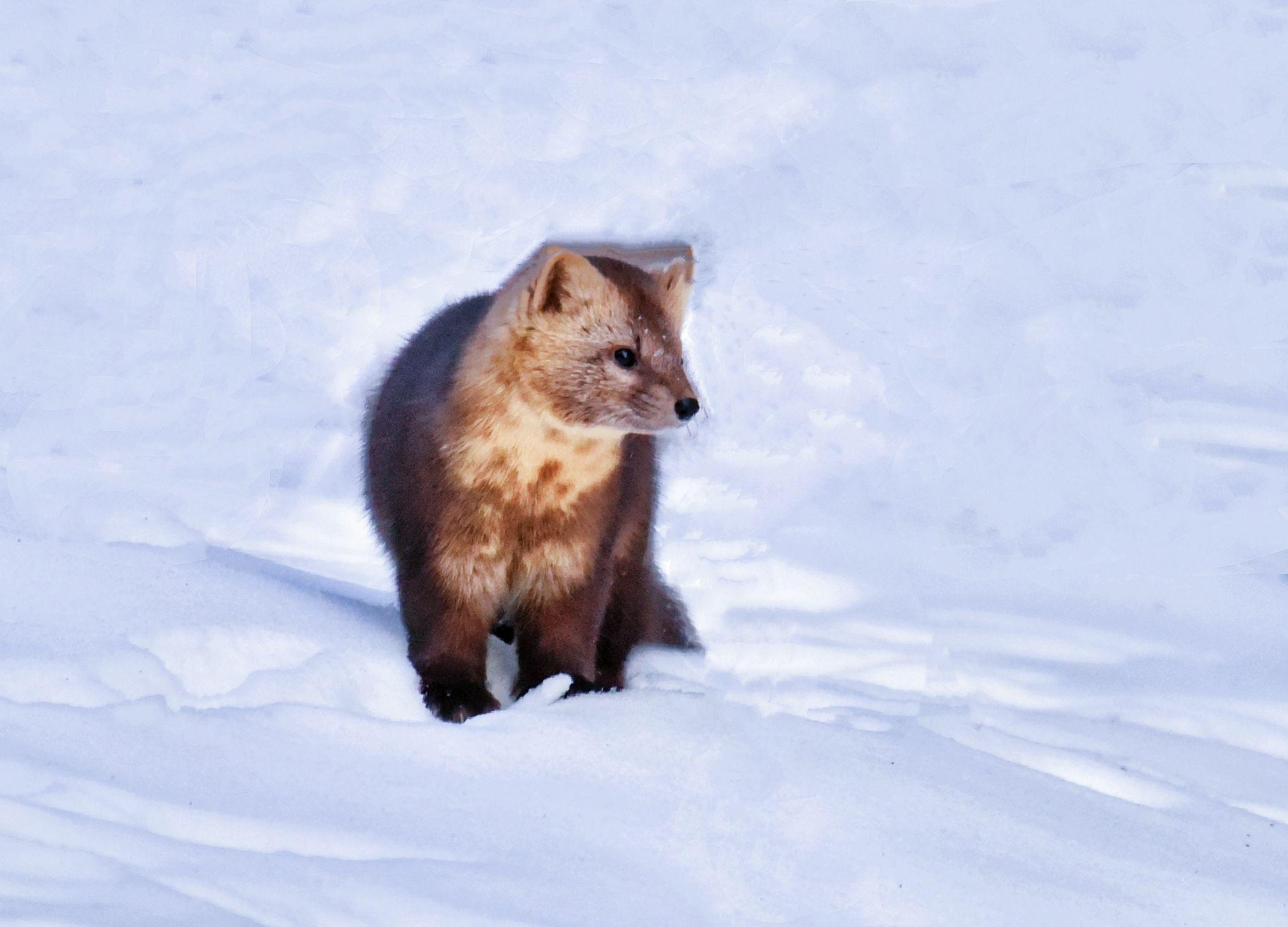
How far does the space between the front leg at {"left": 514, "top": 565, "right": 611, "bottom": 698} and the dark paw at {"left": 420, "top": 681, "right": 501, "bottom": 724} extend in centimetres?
19

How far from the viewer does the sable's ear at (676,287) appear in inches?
146

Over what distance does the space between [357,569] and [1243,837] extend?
270 centimetres

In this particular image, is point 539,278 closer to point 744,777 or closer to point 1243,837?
point 744,777

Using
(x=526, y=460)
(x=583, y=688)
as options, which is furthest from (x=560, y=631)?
(x=526, y=460)

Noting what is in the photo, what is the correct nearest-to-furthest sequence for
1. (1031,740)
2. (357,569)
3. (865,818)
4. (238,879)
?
(238,879) → (865,818) → (1031,740) → (357,569)

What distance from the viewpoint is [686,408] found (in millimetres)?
3480

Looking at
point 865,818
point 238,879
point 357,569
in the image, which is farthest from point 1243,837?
point 357,569

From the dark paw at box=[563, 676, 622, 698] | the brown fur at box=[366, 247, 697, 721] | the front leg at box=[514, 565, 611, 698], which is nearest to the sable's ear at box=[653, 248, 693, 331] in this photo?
the brown fur at box=[366, 247, 697, 721]

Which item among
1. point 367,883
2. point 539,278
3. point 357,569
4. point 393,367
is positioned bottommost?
point 357,569

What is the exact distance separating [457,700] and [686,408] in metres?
0.93

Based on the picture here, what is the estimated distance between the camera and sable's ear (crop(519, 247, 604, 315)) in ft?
11.6

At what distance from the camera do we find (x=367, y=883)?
2678 millimetres

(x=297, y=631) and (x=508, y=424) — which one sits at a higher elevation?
(x=508, y=424)

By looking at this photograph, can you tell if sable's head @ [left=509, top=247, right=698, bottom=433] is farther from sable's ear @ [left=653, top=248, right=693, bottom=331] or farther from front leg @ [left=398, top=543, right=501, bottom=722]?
front leg @ [left=398, top=543, right=501, bottom=722]
